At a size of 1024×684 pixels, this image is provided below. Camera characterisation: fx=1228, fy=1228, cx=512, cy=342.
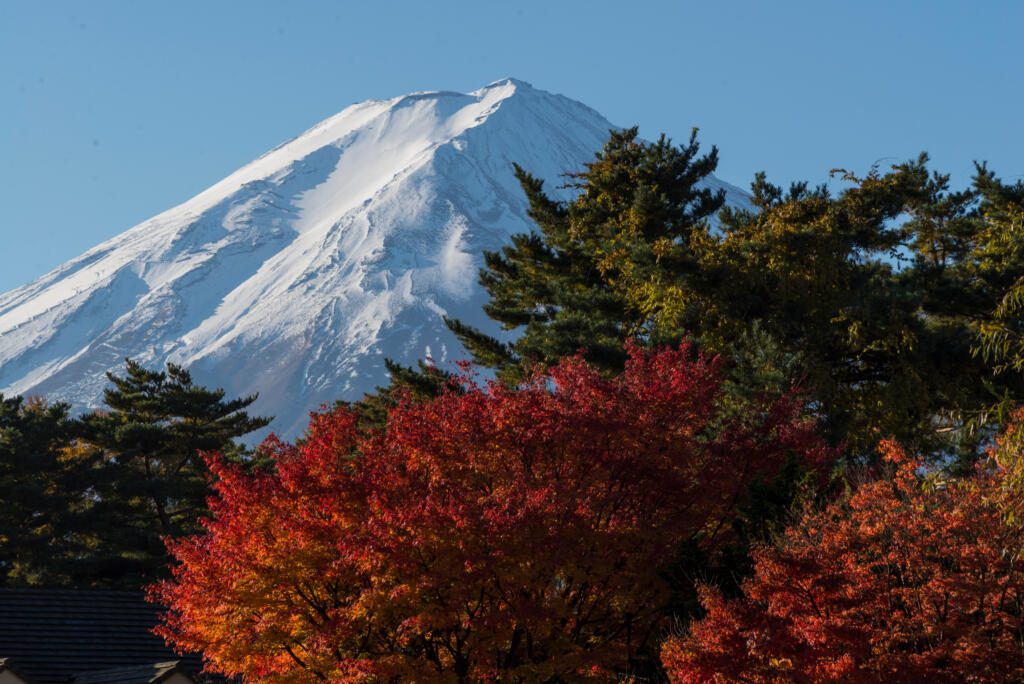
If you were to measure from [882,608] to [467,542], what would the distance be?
5163 millimetres

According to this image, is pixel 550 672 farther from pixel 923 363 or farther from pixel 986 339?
pixel 923 363

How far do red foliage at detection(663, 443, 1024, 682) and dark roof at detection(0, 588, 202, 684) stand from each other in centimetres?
1337

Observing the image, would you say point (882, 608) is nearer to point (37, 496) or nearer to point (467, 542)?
point (467, 542)

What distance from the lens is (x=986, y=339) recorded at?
13.3m

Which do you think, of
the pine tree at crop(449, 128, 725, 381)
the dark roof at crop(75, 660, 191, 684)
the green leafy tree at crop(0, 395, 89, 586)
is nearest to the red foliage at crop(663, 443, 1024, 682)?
the dark roof at crop(75, 660, 191, 684)

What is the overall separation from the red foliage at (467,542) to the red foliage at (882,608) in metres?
2.63

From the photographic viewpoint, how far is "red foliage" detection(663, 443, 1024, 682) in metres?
13.2

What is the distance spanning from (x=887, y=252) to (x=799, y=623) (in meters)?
29.8

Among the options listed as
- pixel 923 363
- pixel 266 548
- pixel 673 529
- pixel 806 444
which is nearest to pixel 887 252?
pixel 923 363

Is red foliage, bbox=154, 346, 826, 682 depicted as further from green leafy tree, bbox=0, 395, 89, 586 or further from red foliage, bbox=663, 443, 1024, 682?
green leafy tree, bbox=0, 395, 89, 586

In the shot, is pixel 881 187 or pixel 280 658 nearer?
pixel 280 658

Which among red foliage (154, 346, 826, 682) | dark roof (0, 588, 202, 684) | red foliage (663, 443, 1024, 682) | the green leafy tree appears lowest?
red foliage (663, 443, 1024, 682)

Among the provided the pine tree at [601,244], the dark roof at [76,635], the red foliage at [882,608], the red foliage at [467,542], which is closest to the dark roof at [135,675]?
the dark roof at [76,635]

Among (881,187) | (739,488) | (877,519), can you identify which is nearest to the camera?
(877,519)
